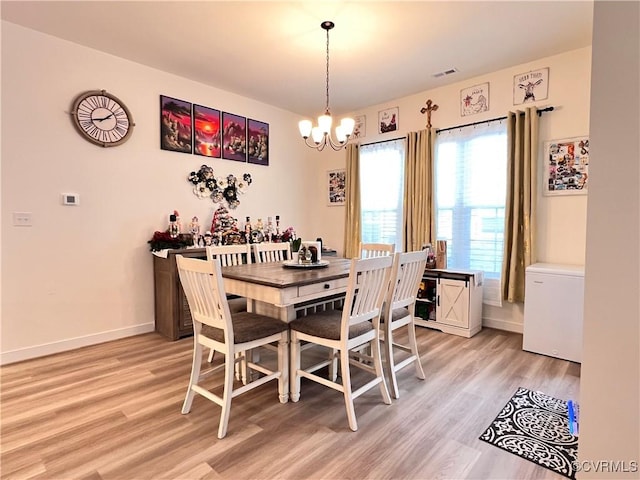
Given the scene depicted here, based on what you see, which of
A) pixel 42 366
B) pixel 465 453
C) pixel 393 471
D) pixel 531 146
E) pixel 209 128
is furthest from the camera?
pixel 209 128

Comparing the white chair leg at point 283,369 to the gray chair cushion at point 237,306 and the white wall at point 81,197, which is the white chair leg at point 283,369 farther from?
the white wall at point 81,197

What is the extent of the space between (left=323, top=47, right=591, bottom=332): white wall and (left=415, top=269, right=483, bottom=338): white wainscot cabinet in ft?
1.37

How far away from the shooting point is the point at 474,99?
387 centimetres

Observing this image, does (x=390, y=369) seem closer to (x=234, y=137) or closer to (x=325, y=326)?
(x=325, y=326)

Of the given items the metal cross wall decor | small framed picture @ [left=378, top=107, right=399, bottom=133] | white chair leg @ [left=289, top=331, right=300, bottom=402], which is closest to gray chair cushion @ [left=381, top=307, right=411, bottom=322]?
white chair leg @ [left=289, top=331, right=300, bottom=402]

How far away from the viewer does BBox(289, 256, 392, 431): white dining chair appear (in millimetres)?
1948

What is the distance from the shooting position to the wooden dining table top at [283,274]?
2.05 m

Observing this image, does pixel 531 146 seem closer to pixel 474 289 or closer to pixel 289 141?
pixel 474 289

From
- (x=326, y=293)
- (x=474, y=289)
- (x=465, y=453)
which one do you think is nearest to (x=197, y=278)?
(x=326, y=293)

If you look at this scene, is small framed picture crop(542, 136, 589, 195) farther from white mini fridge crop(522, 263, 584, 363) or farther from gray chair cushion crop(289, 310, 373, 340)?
gray chair cushion crop(289, 310, 373, 340)

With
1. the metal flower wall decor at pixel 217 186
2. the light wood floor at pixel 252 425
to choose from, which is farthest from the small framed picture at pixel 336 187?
the light wood floor at pixel 252 425

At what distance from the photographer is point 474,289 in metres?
3.58

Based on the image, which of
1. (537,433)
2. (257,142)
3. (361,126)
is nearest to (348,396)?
(537,433)

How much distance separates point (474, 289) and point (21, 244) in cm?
426
